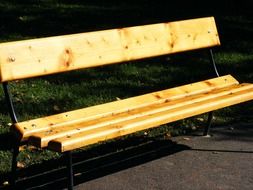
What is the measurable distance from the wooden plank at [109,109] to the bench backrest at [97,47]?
32cm

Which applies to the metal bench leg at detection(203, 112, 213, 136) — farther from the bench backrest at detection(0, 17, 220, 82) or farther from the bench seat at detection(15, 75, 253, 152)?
the bench backrest at detection(0, 17, 220, 82)

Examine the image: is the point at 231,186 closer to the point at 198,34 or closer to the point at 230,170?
the point at 230,170

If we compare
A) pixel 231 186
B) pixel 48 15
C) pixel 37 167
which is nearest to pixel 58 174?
pixel 37 167

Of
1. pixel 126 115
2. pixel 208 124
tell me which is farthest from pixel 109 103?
pixel 208 124

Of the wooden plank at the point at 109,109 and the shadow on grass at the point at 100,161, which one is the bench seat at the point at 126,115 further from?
the shadow on grass at the point at 100,161

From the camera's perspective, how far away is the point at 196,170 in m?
4.63

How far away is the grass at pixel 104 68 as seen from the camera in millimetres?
5796

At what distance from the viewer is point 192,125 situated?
5.73 metres

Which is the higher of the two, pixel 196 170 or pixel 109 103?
pixel 109 103

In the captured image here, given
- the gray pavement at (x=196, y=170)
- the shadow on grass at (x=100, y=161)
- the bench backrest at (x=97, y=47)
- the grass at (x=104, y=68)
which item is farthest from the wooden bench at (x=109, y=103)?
the grass at (x=104, y=68)

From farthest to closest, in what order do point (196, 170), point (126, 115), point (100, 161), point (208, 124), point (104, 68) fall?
point (104, 68)
point (208, 124)
point (100, 161)
point (196, 170)
point (126, 115)

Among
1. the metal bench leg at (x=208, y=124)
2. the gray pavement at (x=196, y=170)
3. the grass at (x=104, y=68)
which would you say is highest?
the grass at (x=104, y=68)

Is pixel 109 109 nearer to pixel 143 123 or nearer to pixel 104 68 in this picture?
pixel 143 123

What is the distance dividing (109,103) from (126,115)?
0.28 metres
